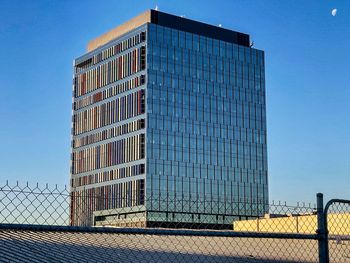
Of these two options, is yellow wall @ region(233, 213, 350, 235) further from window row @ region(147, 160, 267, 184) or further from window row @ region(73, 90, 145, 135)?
window row @ region(73, 90, 145, 135)

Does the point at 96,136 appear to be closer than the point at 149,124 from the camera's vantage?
No

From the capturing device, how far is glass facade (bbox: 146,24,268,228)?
110m

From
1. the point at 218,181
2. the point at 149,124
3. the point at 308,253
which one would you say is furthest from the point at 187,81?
the point at 308,253

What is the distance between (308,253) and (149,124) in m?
93.6

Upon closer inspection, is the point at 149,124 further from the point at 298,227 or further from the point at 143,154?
the point at 298,227

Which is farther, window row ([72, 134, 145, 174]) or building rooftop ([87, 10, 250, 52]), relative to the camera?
building rooftop ([87, 10, 250, 52])

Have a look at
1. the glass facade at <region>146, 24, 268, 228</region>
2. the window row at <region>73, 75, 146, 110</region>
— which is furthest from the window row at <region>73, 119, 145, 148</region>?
the window row at <region>73, 75, 146, 110</region>

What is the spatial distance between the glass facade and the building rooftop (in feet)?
5.09

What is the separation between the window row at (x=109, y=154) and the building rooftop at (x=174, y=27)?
71.8ft

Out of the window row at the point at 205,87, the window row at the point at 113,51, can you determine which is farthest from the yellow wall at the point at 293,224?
the window row at the point at 113,51

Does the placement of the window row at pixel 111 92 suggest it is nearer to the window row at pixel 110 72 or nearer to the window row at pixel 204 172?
the window row at pixel 110 72

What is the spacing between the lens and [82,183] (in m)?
124

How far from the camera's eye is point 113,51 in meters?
119

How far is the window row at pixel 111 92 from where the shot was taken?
11143 cm
